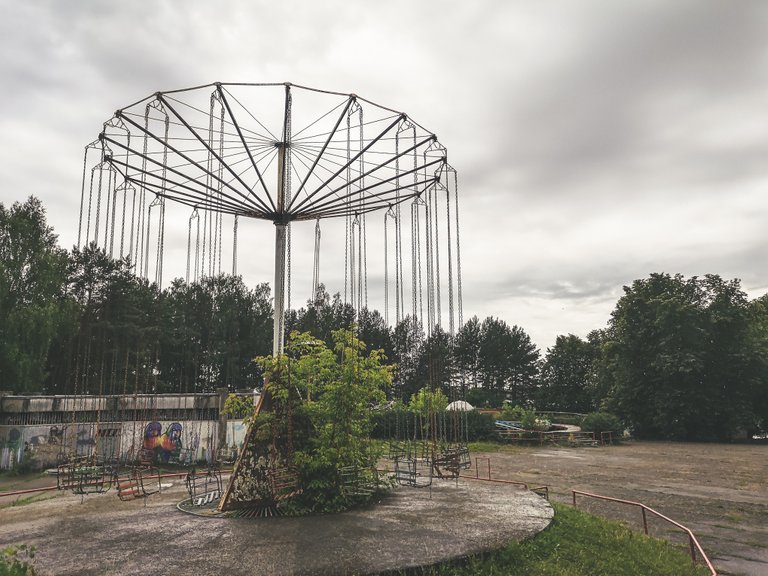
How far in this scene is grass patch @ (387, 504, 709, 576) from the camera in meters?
10.2

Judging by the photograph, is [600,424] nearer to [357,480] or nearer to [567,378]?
[357,480]

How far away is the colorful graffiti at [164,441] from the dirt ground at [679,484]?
58.4ft

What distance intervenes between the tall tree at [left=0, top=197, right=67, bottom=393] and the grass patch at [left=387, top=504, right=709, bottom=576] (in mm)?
34209

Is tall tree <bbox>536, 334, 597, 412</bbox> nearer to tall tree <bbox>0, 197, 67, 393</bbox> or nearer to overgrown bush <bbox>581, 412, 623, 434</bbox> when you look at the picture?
overgrown bush <bbox>581, 412, 623, 434</bbox>

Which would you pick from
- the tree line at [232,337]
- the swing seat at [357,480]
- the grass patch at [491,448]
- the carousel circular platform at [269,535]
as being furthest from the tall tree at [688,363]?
the swing seat at [357,480]

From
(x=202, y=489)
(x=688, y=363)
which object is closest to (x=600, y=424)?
(x=688, y=363)

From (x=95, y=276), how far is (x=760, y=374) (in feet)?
201

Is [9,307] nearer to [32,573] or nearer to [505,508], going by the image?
[32,573]

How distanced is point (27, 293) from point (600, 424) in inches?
1776

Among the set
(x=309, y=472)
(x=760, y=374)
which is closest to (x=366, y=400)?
(x=309, y=472)

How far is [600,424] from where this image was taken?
4488 cm

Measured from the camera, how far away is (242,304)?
2486 inches

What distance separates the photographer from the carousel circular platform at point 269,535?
10.0m

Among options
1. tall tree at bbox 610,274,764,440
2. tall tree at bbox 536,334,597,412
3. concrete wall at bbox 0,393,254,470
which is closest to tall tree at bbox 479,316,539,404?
tall tree at bbox 536,334,597,412
